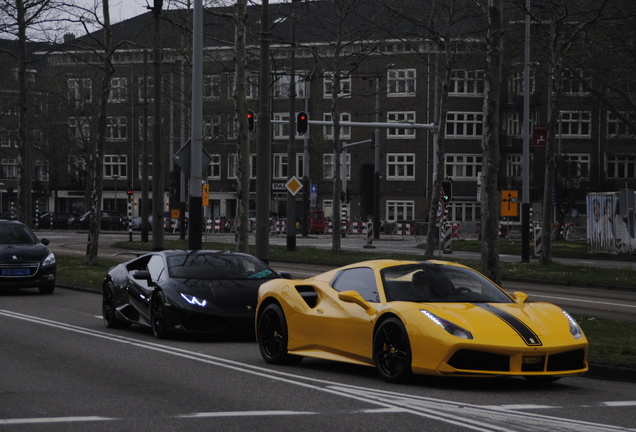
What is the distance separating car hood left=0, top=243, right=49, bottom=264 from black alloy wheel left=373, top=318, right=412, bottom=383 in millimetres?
14492

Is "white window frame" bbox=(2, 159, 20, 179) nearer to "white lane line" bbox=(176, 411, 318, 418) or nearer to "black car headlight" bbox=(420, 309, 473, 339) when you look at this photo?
"black car headlight" bbox=(420, 309, 473, 339)

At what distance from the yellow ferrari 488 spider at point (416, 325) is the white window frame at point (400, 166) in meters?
75.3

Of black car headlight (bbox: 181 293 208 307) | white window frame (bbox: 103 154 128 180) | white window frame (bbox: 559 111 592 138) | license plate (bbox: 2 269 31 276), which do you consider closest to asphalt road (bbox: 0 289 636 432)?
black car headlight (bbox: 181 293 208 307)

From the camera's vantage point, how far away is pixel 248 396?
9836mm

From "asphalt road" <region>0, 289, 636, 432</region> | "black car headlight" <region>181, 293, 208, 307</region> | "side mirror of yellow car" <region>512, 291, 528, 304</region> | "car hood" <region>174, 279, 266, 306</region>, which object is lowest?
"asphalt road" <region>0, 289, 636, 432</region>

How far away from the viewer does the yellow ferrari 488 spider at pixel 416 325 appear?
33.6 ft

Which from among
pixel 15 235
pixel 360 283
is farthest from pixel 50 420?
pixel 15 235

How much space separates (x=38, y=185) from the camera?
9106 centimetres

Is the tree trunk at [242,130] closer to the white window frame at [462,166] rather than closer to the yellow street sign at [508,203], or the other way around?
the yellow street sign at [508,203]

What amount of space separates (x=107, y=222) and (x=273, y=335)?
73479mm

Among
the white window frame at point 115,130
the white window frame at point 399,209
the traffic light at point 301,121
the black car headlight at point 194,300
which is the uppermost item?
the white window frame at point 115,130

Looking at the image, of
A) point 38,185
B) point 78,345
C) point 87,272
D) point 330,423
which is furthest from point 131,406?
point 38,185

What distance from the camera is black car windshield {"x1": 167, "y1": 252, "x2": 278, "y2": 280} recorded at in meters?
15.9

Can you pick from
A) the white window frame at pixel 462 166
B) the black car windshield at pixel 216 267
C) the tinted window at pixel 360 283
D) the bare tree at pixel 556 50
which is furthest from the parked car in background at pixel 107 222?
the tinted window at pixel 360 283
